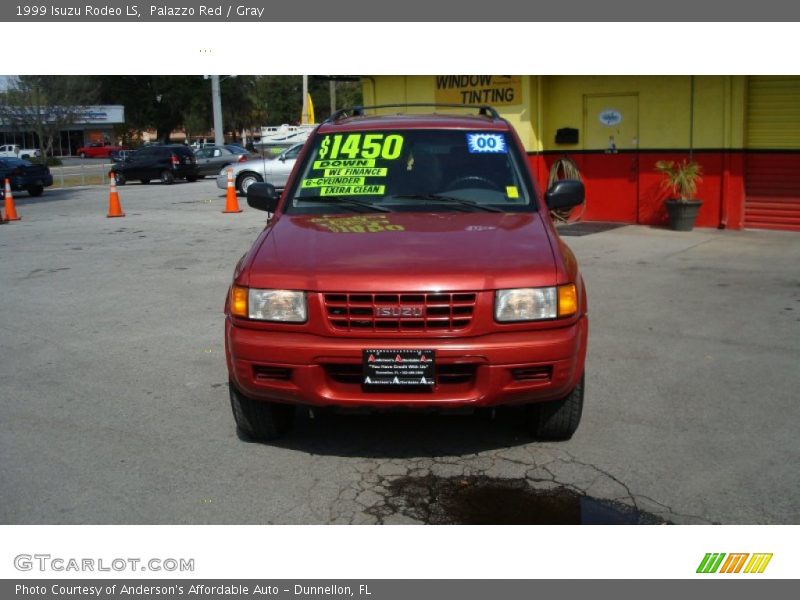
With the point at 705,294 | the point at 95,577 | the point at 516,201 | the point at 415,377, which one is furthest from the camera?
the point at 705,294

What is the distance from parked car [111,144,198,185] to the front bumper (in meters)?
29.0

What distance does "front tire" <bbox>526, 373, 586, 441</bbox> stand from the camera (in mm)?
4738

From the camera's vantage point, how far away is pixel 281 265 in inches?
175

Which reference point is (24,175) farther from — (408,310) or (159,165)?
(408,310)

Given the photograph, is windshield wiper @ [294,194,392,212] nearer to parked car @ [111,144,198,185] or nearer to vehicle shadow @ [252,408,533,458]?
vehicle shadow @ [252,408,533,458]

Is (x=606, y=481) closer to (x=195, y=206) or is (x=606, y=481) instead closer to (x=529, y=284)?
(x=529, y=284)

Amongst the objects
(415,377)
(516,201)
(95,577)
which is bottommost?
(95,577)

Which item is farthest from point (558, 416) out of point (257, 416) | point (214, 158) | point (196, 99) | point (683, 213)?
point (196, 99)

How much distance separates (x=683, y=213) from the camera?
13.6 metres

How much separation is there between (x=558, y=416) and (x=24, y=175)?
83.6ft

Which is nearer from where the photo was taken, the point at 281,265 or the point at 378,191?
the point at 281,265

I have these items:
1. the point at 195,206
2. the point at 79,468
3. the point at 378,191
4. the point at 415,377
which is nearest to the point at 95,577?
the point at 79,468

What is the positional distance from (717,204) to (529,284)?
10.7 meters

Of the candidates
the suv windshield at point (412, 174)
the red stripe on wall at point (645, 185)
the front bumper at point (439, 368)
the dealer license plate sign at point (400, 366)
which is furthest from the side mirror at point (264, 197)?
the red stripe on wall at point (645, 185)
